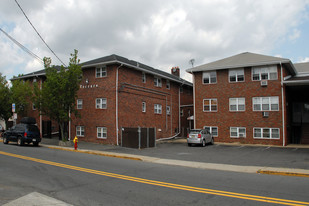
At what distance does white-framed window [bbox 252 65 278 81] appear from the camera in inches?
983

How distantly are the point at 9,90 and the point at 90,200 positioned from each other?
103 feet

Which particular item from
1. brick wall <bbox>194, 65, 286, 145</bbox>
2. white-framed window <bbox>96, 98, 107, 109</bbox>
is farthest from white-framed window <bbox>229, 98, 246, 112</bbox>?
white-framed window <bbox>96, 98, 107, 109</bbox>

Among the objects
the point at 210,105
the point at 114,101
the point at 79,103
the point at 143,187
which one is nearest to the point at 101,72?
Result: the point at 114,101

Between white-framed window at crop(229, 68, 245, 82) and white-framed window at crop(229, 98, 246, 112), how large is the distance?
79.2 inches

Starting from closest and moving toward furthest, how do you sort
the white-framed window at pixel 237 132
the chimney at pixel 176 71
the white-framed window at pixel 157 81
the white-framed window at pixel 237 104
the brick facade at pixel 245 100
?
1. the brick facade at pixel 245 100
2. the white-framed window at pixel 237 132
3. the white-framed window at pixel 237 104
4. the white-framed window at pixel 157 81
5. the chimney at pixel 176 71

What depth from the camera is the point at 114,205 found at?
20.7 ft

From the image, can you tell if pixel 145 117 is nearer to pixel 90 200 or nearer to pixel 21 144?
pixel 21 144

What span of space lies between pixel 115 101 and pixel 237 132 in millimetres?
12491

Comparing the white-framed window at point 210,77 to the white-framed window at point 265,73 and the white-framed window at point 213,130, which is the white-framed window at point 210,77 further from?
the white-framed window at point 213,130

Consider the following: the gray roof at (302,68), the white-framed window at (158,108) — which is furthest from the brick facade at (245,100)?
the white-framed window at (158,108)

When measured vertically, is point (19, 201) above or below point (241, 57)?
below

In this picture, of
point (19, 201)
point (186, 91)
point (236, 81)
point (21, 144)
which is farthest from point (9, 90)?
point (19, 201)

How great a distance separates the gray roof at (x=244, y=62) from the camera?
2462cm

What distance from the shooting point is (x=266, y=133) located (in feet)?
→ 82.4
